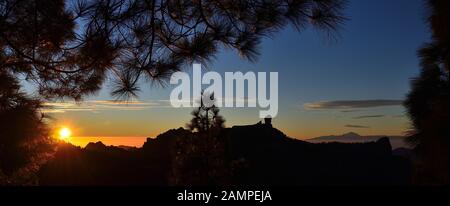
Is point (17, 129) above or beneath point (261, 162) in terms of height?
above

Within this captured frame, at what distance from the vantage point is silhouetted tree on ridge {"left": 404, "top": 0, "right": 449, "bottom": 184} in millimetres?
2023

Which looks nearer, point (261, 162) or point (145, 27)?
point (145, 27)

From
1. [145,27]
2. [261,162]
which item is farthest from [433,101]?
[261,162]

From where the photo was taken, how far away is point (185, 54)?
4.85 metres

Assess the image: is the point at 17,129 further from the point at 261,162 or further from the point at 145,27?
the point at 261,162

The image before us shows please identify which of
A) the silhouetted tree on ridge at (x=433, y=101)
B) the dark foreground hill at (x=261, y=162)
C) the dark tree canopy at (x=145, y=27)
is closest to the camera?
the silhouetted tree on ridge at (x=433, y=101)

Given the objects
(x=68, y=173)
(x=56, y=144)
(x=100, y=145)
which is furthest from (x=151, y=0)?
(x=100, y=145)

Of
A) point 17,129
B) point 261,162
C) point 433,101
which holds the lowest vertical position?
point 261,162

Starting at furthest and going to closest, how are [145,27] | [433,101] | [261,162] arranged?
[261,162] → [145,27] → [433,101]

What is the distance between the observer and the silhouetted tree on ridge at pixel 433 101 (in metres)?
2.02

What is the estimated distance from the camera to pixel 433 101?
230 cm

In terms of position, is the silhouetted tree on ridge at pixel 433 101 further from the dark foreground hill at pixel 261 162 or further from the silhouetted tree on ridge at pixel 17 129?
the dark foreground hill at pixel 261 162

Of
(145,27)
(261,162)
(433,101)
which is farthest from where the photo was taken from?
(261,162)

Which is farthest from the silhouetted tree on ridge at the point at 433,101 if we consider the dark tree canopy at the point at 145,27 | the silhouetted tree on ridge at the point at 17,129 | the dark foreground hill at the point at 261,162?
the dark foreground hill at the point at 261,162
